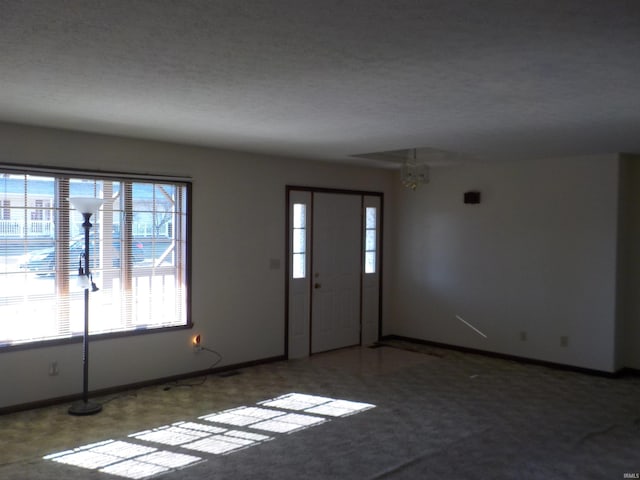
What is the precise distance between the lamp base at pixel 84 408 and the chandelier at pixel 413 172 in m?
3.77

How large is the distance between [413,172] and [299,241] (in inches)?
59.6

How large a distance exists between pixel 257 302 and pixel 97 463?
2849mm

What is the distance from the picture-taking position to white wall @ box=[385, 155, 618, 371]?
610 centimetres

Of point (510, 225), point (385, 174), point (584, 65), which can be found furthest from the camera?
point (385, 174)

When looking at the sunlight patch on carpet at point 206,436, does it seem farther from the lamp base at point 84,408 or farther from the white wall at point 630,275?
the white wall at point 630,275

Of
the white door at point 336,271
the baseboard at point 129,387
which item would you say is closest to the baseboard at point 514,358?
the white door at point 336,271

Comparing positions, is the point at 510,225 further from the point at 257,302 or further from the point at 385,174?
the point at 257,302

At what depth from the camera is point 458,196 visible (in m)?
7.25

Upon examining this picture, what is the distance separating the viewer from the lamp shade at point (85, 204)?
449 centimetres

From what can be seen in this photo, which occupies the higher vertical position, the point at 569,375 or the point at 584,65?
the point at 584,65

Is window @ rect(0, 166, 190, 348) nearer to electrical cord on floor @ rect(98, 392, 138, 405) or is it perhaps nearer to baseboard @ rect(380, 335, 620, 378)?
electrical cord on floor @ rect(98, 392, 138, 405)

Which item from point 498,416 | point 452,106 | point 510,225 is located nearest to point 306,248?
point 510,225

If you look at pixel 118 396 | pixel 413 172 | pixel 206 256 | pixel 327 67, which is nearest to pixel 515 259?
pixel 413 172

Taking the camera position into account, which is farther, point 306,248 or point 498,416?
point 306,248
